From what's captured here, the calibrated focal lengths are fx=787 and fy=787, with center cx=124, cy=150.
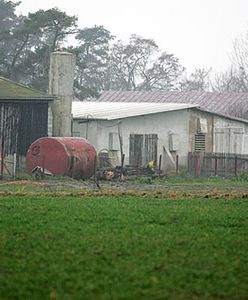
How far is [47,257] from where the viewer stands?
10250 millimetres

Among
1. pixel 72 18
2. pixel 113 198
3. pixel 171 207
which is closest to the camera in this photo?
pixel 171 207

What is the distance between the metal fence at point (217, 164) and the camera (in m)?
38.8

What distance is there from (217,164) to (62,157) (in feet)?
34.4

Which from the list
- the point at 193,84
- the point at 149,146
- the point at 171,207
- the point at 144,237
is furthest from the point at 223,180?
the point at 193,84

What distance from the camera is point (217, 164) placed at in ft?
129

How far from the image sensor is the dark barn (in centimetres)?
3403

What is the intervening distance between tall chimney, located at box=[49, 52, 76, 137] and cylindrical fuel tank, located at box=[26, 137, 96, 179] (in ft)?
11.8

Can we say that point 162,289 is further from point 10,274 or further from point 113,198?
point 113,198

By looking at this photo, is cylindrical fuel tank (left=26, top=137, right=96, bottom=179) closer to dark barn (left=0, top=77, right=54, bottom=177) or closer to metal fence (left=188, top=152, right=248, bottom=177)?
dark barn (left=0, top=77, right=54, bottom=177)

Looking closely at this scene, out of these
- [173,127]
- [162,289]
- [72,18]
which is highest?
[72,18]

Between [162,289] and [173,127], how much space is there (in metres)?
32.0

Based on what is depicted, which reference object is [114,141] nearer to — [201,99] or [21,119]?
[21,119]

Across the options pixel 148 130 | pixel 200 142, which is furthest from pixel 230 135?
pixel 148 130

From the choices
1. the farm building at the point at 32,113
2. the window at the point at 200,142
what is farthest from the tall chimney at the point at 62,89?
the window at the point at 200,142
